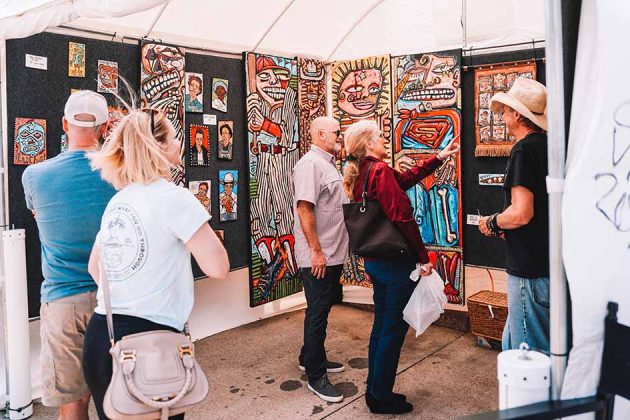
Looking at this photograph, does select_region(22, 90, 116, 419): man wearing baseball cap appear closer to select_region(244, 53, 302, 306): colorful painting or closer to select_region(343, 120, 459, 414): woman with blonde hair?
select_region(343, 120, 459, 414): woman with blonde hair

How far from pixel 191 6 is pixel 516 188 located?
9.71 ft

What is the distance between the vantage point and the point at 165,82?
4.16 meters

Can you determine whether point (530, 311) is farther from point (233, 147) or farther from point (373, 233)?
point (233, 147)

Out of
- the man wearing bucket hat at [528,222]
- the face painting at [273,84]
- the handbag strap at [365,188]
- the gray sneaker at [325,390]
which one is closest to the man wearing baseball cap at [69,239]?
the handbag strap at [365,188]

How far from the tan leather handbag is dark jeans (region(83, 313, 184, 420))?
0.12 feet

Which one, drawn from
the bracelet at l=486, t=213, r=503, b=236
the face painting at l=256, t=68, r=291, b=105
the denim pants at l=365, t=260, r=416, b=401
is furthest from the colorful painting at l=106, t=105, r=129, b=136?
the bracelet at l=486, t=213, r=503, b=236

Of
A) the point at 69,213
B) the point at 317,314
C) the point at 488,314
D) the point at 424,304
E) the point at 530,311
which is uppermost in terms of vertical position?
the point at 69,213

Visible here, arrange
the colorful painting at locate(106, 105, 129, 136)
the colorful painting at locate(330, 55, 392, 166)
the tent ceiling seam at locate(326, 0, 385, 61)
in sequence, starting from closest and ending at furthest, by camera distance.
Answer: the colorful painting at locate(106, 105, 129, 136), the colorful painting at locate(330, 55, 392, 166), the tent ceiling seam at locate(326, 0, 385, 61)

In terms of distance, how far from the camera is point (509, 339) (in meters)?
2.59

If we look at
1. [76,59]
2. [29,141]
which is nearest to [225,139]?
[76,59]

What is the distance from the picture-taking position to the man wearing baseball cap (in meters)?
2.34

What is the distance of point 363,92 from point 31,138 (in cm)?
282

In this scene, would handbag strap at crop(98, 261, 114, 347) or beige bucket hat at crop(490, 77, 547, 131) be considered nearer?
handbag strap at crop(98, 261, 114, 347)

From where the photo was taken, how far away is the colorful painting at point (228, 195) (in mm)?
4621
